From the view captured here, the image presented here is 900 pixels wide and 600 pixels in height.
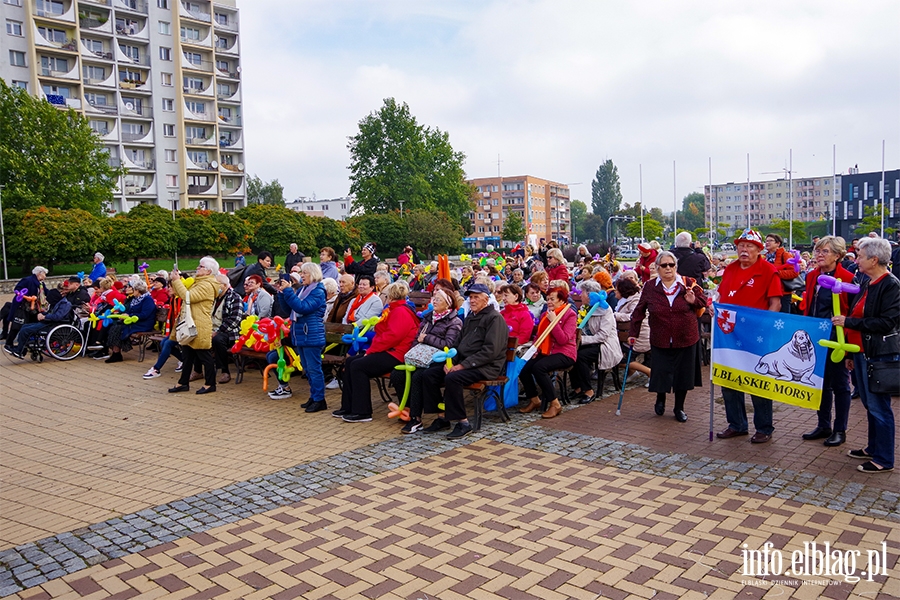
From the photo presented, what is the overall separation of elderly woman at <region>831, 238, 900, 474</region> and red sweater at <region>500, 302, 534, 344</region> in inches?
133

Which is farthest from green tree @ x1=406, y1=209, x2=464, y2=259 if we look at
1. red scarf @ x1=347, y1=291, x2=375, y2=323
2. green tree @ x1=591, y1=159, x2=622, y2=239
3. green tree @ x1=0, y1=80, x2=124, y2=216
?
green tree @ x1=591, y1=159, x2=622, y2=239

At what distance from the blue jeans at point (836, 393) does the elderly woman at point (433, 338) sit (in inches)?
139

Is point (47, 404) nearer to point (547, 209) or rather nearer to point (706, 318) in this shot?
point (706, 318)

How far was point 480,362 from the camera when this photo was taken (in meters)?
6.98

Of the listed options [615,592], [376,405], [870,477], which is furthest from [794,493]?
[376,405]

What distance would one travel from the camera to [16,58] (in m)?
56.6

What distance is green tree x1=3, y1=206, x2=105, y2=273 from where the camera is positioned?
35438 mm

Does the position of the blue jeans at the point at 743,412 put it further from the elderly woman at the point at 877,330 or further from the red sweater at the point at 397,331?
the red sweater at the point at 397,331

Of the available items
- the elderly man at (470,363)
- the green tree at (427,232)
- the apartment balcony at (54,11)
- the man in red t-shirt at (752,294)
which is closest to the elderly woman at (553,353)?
the elderly man at (470,363)

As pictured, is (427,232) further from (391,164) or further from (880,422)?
(880,422)

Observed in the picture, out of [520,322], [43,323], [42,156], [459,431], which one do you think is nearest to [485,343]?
[459,431]

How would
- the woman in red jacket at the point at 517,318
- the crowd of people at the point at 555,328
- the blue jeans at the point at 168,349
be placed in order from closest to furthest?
1. the crowd of people at the point at 555,328
2. the woman in red jacket at the point at 517,318
3. the blue jeans at the point at 168,349

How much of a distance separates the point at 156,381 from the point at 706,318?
847 cm

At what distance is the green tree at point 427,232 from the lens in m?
57.2
